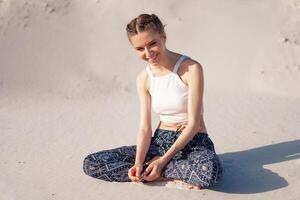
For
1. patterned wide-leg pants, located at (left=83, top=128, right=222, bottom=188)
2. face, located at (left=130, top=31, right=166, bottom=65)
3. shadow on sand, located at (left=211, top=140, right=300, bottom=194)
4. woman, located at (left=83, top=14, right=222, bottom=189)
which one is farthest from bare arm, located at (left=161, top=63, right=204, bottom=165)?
shadow on sand, located at (left=211, top=140, right=300, bottom=194)

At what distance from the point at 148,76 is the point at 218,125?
1.40 metres

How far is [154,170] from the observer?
3289 millimetres

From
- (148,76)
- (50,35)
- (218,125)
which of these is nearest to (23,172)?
(148,76)

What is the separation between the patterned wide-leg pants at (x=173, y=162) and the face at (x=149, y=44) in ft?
1.72

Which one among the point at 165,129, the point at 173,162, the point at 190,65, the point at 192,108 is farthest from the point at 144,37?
the point at 173,162

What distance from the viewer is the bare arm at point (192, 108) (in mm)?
3248

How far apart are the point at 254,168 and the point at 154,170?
0.77m

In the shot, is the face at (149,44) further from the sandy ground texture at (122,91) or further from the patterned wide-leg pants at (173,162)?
the sandy ground texture at (122,91)

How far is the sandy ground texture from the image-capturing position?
3.58 metres

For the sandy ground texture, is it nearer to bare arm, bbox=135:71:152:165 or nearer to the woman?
the woman

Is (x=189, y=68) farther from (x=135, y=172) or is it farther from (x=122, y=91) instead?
(x=122, y=91)

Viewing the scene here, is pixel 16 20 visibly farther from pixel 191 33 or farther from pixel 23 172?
pixel 23 172

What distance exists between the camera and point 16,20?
6980mm

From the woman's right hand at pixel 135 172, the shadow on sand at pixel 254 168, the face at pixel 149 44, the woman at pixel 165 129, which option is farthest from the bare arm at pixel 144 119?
the shadow on sand at pixel 254 168
